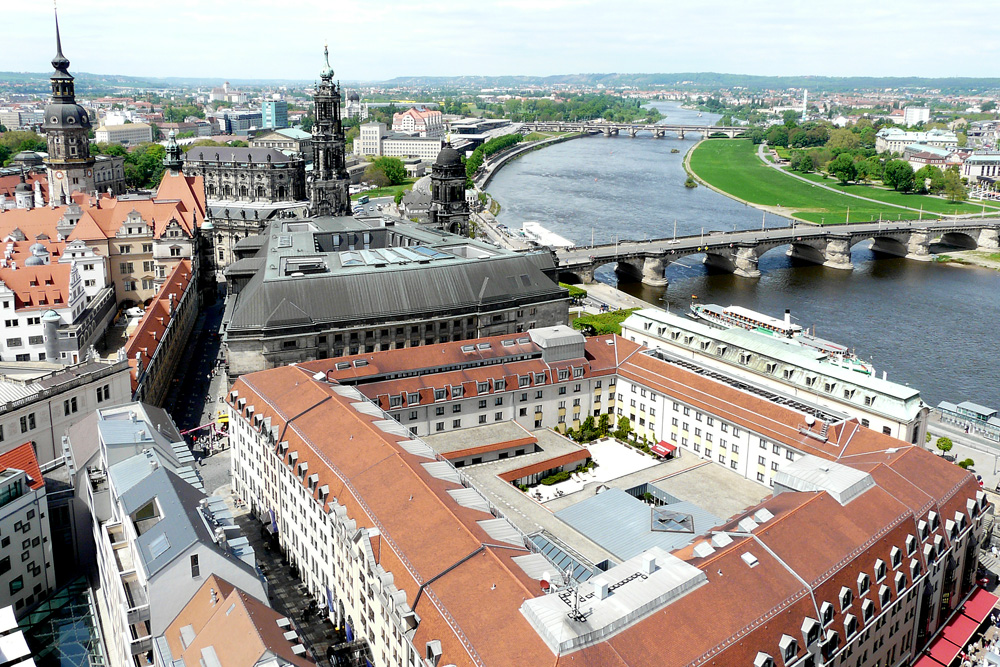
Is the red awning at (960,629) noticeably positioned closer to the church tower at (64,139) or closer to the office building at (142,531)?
the office building at (142,531)

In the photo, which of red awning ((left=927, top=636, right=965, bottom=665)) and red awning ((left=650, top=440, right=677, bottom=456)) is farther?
red awning ((left=650, top=440, right=677, bottom=456))

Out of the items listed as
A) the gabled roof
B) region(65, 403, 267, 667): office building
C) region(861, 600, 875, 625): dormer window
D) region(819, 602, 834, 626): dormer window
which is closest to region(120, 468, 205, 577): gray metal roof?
region(65, 403, 267, 667): office building

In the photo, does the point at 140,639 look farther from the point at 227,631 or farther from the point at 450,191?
the point at 450,191

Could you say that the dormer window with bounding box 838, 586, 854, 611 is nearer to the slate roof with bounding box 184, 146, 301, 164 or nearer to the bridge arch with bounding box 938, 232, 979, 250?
the slate roof with bounding box 184, 146, 301, 164

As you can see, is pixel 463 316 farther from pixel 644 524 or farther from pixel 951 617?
pixel 951 617

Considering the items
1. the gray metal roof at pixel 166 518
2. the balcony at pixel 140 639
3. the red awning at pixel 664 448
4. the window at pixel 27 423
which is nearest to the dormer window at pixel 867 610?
the red awning at pixel 664 448

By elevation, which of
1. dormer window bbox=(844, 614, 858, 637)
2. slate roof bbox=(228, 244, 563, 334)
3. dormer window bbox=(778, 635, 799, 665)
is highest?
slate roof bbox=(228, 244, 563, 334)
